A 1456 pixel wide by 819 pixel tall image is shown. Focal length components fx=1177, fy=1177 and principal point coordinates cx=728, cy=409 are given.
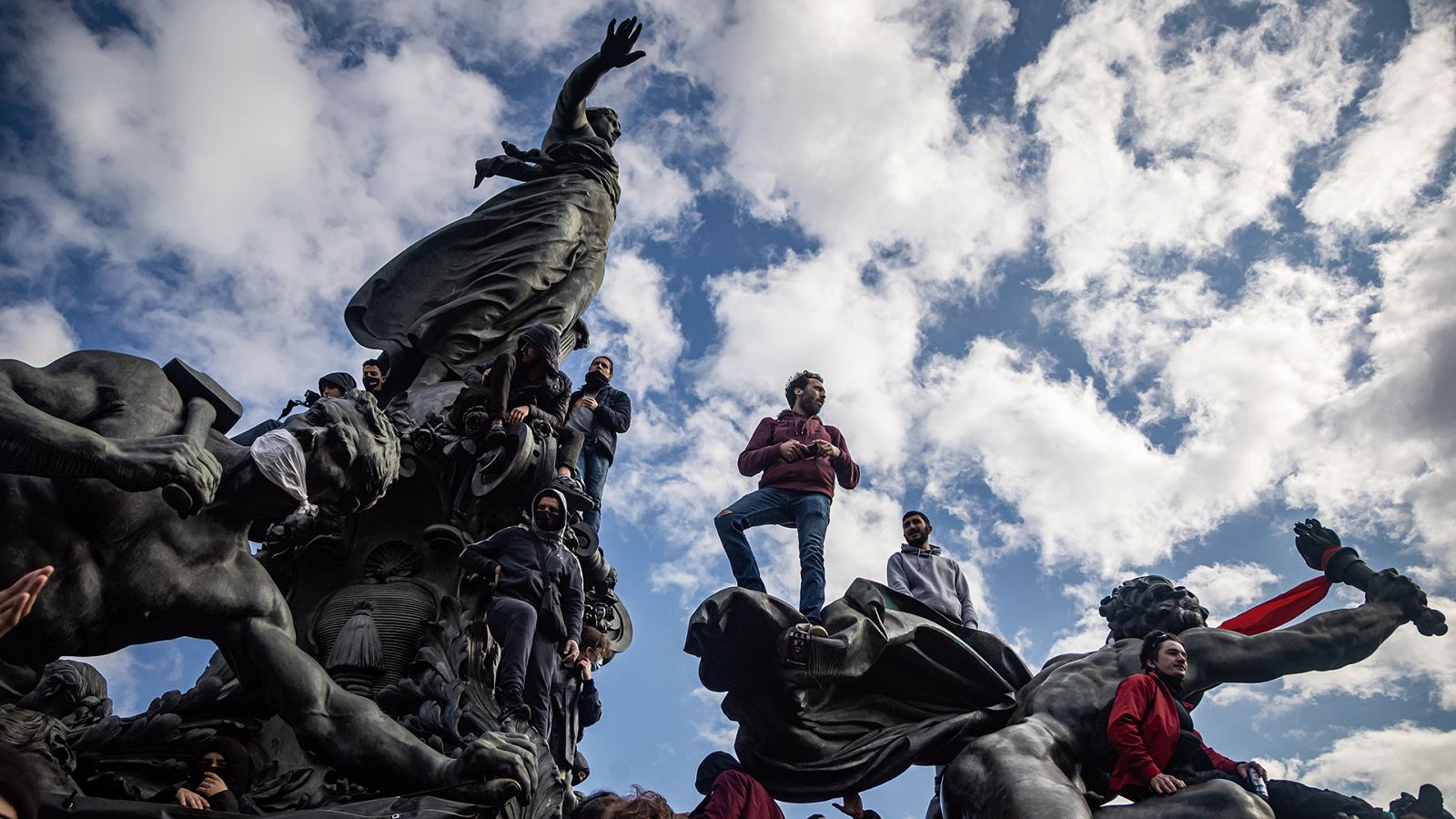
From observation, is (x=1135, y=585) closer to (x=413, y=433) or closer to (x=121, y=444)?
(x=413, y=433)

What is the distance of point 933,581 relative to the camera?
8.05 metres

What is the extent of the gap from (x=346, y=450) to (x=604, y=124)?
7.93m

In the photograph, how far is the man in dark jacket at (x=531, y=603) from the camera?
5.90 metres

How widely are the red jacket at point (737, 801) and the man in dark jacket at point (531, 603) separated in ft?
3.14

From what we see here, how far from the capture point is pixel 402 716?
19.0 feet

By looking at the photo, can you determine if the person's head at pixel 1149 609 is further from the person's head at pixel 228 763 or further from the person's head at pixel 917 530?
the person's head at pixel 228 763

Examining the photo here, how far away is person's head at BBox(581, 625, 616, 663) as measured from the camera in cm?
699

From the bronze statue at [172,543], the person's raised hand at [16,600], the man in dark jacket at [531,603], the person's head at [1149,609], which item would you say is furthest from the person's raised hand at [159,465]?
the person's head at [1149,609]

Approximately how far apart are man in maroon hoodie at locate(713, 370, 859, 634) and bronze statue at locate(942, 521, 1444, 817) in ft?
4.74

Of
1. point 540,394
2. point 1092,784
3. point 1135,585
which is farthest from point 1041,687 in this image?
point 540,394

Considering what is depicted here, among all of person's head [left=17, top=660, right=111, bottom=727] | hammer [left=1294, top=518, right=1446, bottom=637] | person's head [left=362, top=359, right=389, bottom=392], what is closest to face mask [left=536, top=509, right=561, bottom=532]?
person's head [left=17, top=660, right=111, bottom=727]

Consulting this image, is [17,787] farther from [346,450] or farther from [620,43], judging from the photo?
[620,43]

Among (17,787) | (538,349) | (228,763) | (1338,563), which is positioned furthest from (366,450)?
(1338,563)

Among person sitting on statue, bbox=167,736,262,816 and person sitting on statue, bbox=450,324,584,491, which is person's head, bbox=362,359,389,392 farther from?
person sitting on statue, bbox=167,736,262,816
